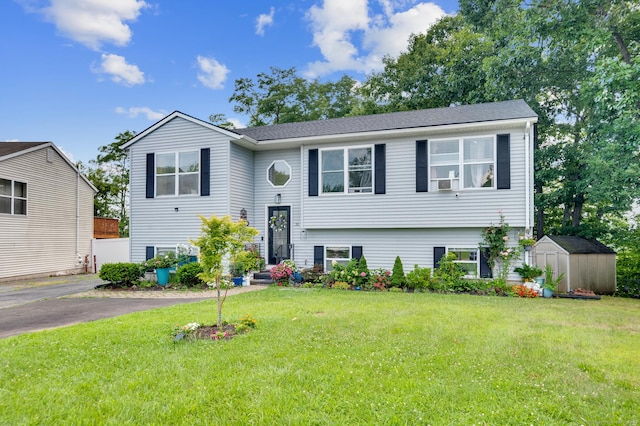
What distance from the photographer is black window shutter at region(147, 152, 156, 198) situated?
1352cm

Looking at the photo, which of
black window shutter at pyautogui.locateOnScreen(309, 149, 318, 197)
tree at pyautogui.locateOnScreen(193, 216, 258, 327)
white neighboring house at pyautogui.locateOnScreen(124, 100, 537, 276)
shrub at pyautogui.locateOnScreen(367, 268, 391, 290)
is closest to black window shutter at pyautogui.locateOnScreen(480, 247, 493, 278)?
white neighboring house at pyautogui.locateOnScreen(124, 100, 537, 276)

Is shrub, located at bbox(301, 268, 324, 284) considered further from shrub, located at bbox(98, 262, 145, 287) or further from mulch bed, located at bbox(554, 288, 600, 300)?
mulch bed, located at bbox(554, 288, 600, 300)

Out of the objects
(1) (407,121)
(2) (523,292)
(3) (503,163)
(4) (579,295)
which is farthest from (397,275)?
(1) (407,121)

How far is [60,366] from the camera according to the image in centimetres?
421

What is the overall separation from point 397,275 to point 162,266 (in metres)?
7.53

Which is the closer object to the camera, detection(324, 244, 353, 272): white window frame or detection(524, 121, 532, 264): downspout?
detection(524, 121, 532, 264): downspout

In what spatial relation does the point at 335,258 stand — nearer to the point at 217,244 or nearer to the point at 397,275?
the point at 397,275

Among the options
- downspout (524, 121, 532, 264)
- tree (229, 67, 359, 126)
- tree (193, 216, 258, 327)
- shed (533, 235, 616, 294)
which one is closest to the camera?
tree (193, 216, 258, 327)

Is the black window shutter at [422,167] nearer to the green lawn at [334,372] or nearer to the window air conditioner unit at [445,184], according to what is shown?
the window air conditioner unit at [445,184]

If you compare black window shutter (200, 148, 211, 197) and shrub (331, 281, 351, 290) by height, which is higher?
black window shutter (200, 148, 211, 197)

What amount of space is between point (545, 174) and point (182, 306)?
47.7 feet

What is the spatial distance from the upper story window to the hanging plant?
1.17 metres

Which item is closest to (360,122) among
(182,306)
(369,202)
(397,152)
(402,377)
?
(397,152)

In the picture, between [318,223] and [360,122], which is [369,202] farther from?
[360,122]
